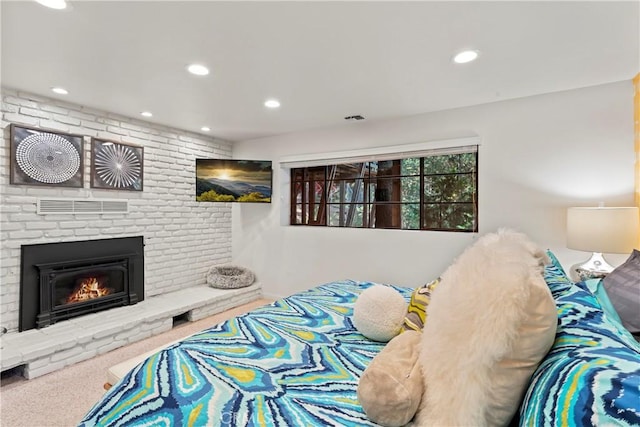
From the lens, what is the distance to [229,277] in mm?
4316

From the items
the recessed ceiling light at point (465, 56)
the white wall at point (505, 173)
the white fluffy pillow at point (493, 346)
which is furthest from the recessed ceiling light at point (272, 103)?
the white fluffy pillow at point (493, 346)

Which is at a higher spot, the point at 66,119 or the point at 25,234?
the point at 66,119

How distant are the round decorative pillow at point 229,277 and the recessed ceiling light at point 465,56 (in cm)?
358

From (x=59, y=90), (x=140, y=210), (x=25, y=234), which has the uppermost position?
(x=59, y=90)

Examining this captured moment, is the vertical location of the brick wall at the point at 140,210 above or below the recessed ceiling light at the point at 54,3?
below

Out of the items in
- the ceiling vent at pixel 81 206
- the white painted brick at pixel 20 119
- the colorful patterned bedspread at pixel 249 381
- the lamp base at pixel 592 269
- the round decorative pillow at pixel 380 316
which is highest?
the white painted brick at pixel 20 119

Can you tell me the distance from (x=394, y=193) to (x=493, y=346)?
3.15 metres

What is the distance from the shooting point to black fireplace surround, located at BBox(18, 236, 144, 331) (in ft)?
9.43

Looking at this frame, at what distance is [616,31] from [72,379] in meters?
4.34

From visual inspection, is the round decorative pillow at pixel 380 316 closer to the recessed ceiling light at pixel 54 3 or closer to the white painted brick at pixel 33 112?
the recessed ceiling light at pixel 54 3

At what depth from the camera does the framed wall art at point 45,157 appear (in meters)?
2.78

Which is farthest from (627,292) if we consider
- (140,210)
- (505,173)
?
(140,210)

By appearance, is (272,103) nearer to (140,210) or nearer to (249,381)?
(140,210)

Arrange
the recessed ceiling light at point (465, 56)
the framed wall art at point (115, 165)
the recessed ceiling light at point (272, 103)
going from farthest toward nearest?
the framed wall art at point (115, 165) < the recessed ceiling light at point (272, 103) < the recessed ceiling light at point (465, 56)
